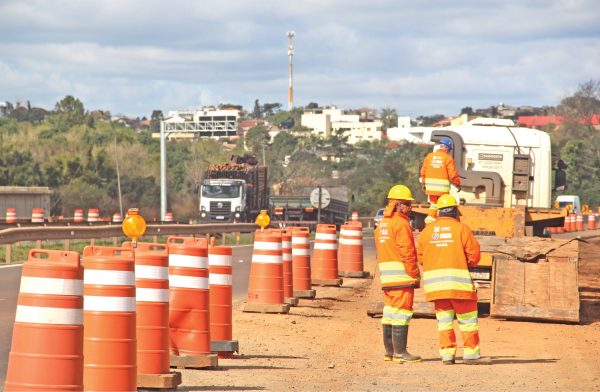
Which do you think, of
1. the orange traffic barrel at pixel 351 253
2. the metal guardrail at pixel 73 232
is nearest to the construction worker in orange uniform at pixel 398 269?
the orange traffic barrel at pixel 351 253

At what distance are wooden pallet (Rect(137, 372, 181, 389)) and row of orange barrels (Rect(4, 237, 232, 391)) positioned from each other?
6cm

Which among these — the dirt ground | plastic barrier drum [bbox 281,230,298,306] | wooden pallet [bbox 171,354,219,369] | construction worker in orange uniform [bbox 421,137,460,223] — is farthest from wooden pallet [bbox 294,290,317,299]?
wooden pallet [bbox 171,354,219,369]

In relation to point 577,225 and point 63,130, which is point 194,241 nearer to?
point 577,225

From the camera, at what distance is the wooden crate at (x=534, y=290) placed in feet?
58.3

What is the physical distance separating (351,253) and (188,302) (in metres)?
15.7

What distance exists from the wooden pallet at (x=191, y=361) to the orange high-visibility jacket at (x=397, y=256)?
237 centimetres

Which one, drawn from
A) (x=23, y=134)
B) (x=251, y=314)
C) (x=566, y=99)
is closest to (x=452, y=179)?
(x=251, y=314)

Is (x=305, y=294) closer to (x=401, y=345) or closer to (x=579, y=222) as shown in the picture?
(x=401, y=345)

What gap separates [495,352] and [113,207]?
69529 mm

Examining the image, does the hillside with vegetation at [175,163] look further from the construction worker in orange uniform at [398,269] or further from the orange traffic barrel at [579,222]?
the construction worker in orange uniform at [398,269]

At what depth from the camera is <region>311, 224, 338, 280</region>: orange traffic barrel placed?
23.7 metres

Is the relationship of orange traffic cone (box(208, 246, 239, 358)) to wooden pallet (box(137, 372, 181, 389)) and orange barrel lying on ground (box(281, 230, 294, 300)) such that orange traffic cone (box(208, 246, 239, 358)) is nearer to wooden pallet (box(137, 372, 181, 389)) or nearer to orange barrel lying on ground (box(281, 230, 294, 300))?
wooden pallet (box(137, 372, 181, 389))

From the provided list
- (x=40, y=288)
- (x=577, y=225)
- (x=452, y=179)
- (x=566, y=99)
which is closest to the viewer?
(x=40, y=288)

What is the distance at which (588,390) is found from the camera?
37.2ft
